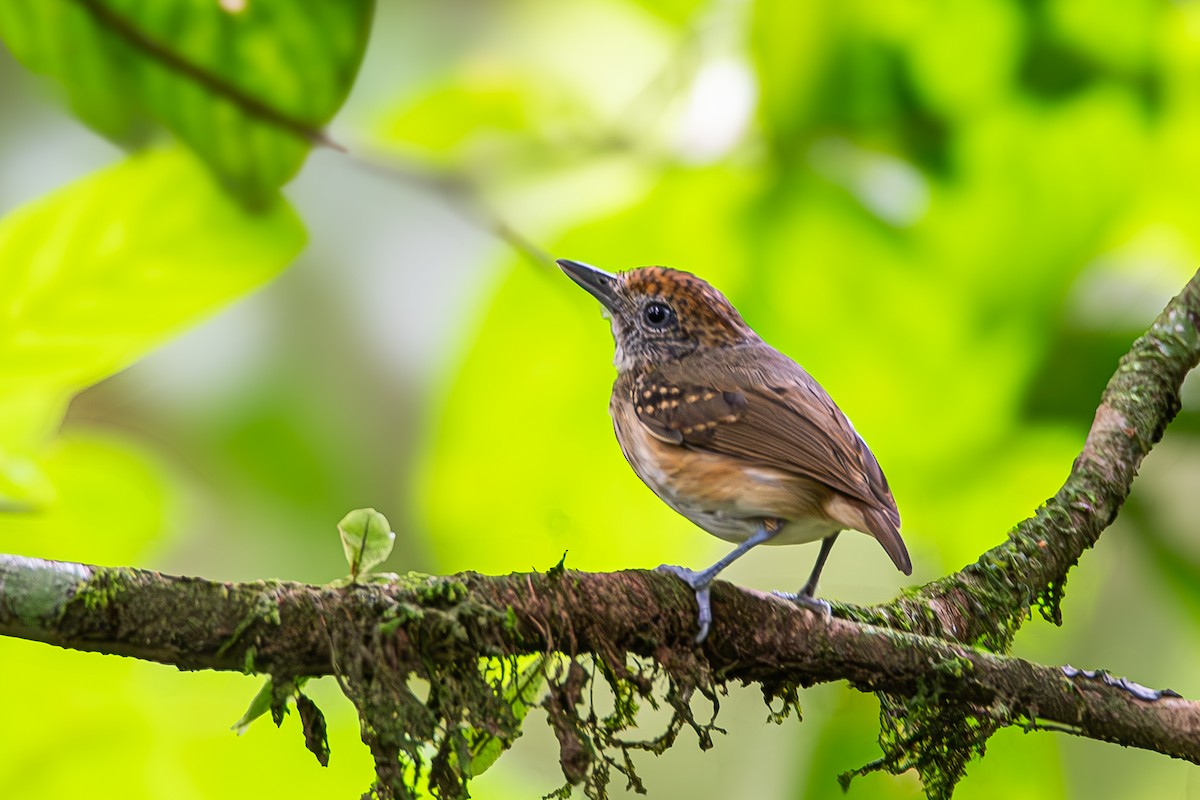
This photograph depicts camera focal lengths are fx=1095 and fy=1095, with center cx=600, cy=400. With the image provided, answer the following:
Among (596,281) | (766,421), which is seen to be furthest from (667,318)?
(766,421)

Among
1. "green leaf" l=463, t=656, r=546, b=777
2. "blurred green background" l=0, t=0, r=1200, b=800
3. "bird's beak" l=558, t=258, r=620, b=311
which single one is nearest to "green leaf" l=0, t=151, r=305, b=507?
"blurred green background" l=0, t=0, r=1200, b=800

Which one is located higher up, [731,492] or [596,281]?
[596,281]

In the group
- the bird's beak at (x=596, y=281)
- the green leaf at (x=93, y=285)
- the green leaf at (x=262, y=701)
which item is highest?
the green leaf at (x=93, y=285)

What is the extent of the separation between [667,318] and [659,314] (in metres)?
0.01

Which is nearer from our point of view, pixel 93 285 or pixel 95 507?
pixel 93 285

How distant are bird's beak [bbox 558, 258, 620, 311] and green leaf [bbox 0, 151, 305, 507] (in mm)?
912

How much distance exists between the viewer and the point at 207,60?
7.61 feet

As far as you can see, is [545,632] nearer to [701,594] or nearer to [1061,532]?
[701,594]

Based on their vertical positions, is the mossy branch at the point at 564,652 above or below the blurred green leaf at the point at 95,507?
below

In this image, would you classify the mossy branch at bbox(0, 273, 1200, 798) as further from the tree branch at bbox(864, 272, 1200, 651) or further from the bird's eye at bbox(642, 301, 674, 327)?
the bird's eye at bbox(642, 301, 674, 327)

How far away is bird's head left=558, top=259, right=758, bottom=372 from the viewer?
1711mm

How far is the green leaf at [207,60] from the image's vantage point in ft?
7.55

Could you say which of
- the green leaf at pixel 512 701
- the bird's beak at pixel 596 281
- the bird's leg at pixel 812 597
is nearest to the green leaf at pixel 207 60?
the bird's beak at pixel 596 281

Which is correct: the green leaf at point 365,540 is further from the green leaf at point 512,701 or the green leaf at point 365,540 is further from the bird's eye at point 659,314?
the bird's eye at point 659,314
